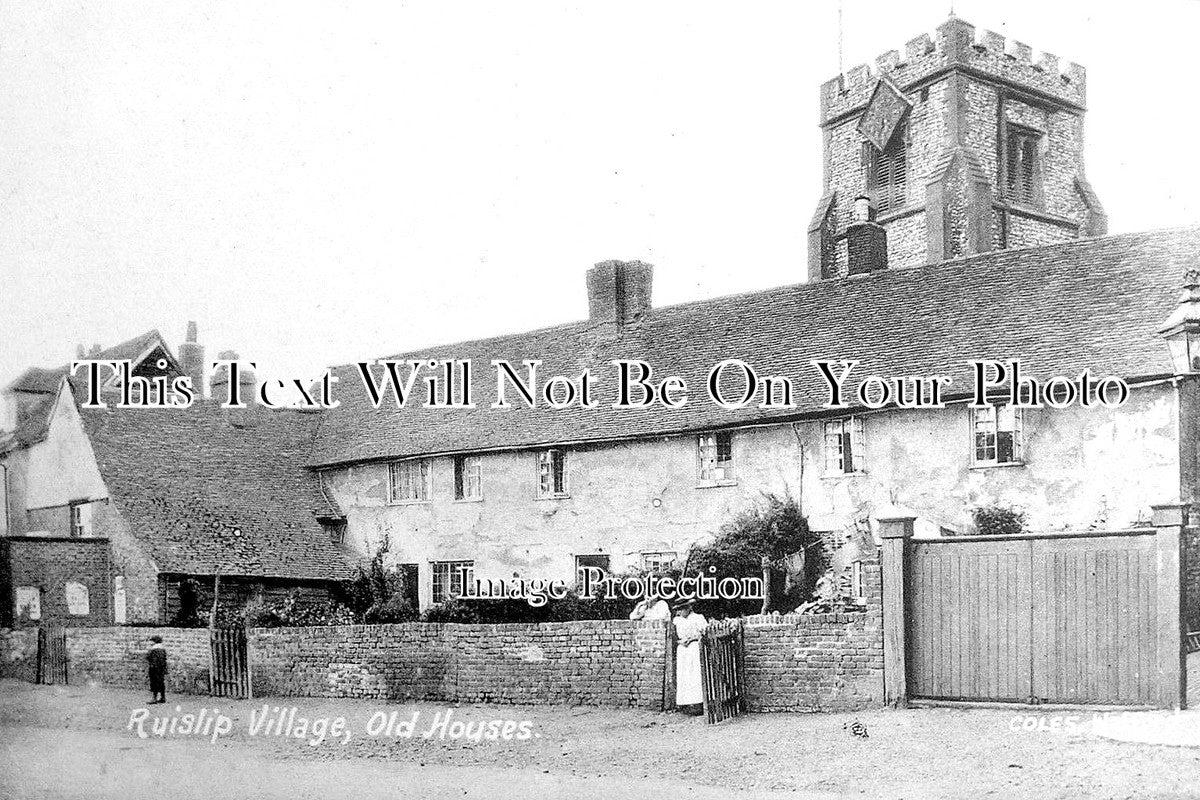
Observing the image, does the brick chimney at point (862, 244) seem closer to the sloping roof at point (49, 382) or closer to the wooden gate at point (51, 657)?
the sloping roof at point (49, 382)

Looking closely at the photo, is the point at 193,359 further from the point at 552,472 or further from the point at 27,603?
the point at 552,472

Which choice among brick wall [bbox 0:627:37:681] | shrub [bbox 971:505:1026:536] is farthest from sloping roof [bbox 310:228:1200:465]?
brick wall [bbox 0:627:37:681]

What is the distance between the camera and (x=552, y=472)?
1184 cm

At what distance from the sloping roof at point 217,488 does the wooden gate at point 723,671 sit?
3937mm

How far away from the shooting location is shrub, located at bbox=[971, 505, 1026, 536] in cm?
1010

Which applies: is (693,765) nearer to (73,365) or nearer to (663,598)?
(663,598)

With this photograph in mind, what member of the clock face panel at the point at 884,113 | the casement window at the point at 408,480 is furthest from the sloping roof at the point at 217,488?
the clock face panel at the point at 884,113

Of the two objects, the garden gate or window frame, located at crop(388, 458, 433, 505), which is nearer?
the garden gate

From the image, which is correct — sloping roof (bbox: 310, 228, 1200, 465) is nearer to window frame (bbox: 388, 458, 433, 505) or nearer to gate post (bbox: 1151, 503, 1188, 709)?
window frame (bbox: 388, 458, 433, 505)

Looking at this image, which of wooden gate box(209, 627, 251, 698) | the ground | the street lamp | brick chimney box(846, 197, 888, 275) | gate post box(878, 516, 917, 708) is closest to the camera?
the ground

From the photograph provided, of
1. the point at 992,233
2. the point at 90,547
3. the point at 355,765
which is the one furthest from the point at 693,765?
the point at 992,233

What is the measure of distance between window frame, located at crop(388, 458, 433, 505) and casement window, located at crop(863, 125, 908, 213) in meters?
12.6

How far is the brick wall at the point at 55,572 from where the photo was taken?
1038 centimetres

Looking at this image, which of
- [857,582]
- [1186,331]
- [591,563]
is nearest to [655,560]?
[591,563]
